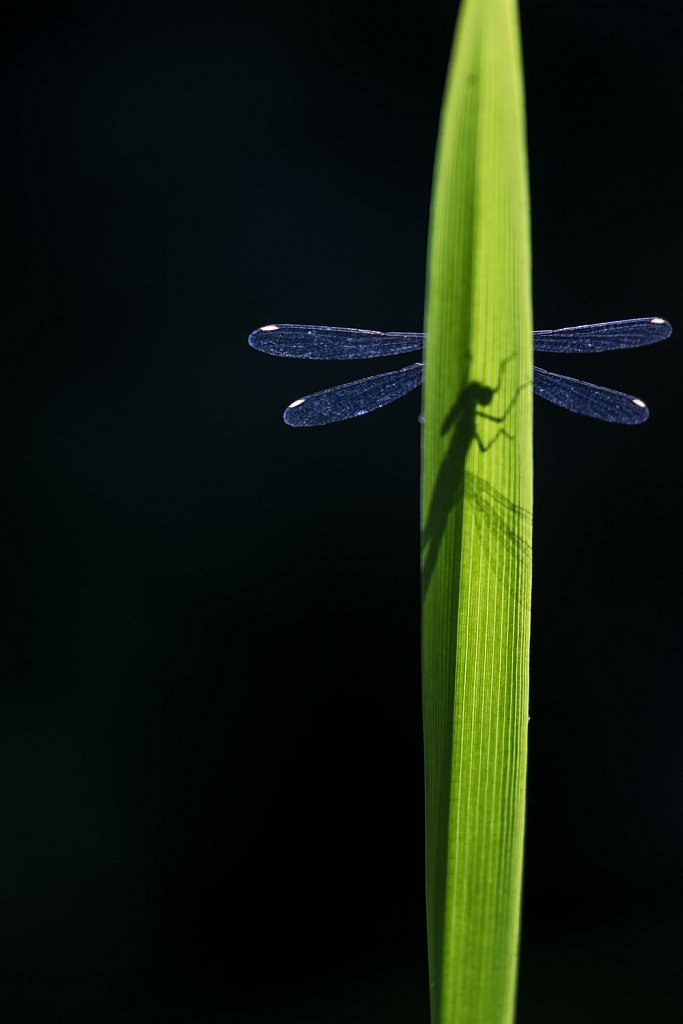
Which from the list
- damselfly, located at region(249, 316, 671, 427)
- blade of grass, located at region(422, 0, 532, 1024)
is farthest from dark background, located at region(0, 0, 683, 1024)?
blade of grass, located at region(422, 0, 532, 1024)

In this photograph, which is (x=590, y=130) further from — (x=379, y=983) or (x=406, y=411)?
(x=379, y=983)

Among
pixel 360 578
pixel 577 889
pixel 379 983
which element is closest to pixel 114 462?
pixel 360 578

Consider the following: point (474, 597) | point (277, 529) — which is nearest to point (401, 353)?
point (474, 597)

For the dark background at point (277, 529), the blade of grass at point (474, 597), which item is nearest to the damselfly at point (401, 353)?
the blade of grass at point (474, 597)

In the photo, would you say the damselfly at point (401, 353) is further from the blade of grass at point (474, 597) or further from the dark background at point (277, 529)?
the dark background at point (277, 529)

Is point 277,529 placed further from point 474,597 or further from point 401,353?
point 474,597
